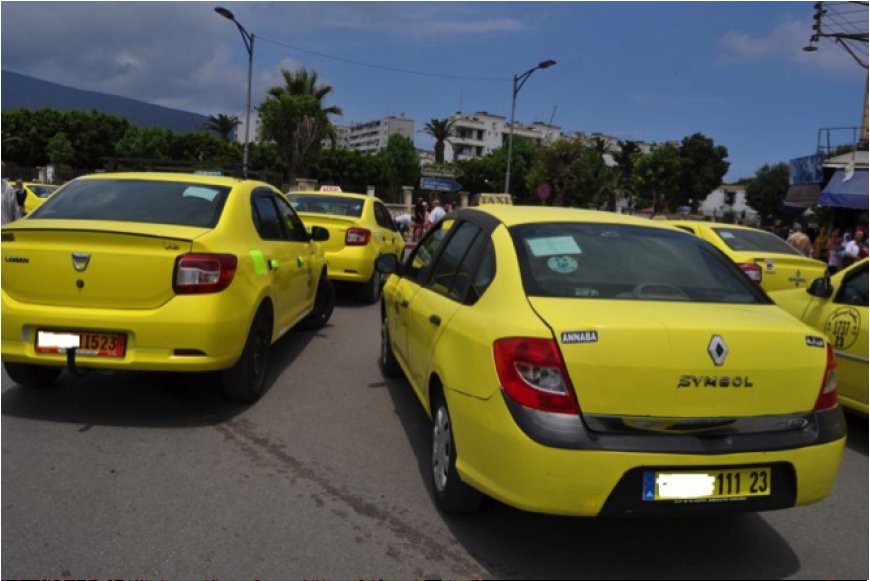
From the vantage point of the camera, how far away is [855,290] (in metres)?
5.26

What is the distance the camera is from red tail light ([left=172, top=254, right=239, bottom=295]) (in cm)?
434

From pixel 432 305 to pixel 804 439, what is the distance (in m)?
2.01

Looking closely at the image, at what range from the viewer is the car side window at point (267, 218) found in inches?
218

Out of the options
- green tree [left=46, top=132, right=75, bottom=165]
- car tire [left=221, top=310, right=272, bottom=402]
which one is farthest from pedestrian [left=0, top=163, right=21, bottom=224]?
green tree [left=46, top=132, right=75, bottom=165]

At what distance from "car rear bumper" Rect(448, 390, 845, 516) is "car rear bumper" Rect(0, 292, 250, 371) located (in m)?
2.20

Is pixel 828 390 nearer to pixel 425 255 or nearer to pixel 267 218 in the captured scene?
pixel 425 255

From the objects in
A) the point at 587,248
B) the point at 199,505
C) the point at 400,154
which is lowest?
the point at 199,505

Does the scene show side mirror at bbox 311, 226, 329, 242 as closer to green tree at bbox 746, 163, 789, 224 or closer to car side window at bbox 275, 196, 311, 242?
car side window at bbox 275, 196, 311, 242

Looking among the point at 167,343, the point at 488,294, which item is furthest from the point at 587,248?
the point at 167,343

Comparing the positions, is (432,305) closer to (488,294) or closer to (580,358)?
(488,294)

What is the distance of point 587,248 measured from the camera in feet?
11.7

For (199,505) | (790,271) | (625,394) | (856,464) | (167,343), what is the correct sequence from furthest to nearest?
(790,271)
(856,464)
(167,343)
(199,505)
(625,394)

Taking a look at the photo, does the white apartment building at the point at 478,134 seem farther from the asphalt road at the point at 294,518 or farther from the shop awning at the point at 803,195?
the asphalt road at the point at 294,518

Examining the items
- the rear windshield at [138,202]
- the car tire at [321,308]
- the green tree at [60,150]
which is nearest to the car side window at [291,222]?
the car tire at [321,308]
